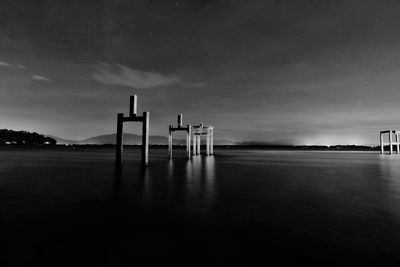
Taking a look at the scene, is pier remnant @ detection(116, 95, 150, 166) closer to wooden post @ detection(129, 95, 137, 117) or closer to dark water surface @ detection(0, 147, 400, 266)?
wooden post @ detection(129, 95, 137, 117)

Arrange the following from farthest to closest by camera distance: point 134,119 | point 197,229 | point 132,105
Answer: point 132,105 → point 134,119 → point 197,229

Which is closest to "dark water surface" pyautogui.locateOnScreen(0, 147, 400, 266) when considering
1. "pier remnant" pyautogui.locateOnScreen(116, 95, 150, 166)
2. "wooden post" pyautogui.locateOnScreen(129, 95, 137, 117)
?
"pier remnant" pyautogui.locateOnScreen(116, 95, 150, 166)

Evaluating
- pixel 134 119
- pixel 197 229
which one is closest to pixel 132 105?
pixel 134 119

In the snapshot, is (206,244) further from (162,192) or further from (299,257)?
(162,192)

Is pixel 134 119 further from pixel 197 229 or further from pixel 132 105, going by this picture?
pixel 197 229

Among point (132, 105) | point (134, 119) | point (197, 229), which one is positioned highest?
point (132, 105)

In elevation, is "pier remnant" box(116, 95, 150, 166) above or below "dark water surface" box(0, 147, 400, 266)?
above

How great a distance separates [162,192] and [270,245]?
5.20 m

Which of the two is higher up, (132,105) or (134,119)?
(132,105)

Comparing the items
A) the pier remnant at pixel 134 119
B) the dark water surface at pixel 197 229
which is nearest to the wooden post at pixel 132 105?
the pier remnant at pixel 134 119

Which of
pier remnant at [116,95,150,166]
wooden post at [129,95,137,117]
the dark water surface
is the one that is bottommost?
the dark water surface

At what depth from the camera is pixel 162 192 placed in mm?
8242

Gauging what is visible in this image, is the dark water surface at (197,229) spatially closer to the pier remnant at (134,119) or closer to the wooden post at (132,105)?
the pier remnant at (134,119)

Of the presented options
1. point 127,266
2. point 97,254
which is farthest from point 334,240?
point 97,254
